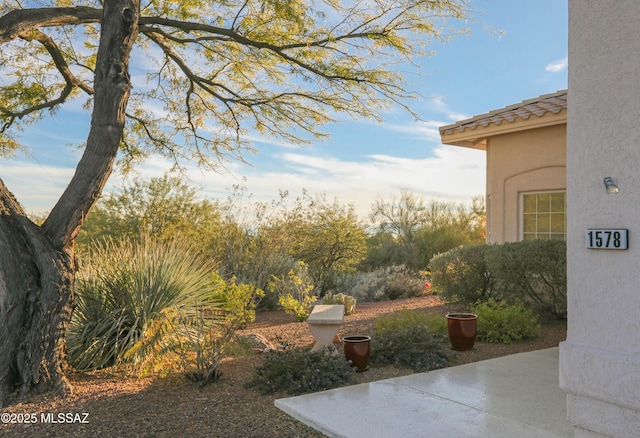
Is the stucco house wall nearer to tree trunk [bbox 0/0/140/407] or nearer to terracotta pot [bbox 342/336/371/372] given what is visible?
terracotta pot [bbox 342/336/371/372]

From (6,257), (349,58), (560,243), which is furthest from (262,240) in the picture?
(6,257)

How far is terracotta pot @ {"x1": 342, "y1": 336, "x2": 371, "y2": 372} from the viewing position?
239 inches

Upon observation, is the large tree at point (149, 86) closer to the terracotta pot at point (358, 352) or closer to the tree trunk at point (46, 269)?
the tree trunk at point (46, 269)

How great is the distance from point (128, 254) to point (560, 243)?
6.92 meters

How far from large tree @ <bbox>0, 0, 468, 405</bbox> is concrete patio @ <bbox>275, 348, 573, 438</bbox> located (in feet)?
10.1

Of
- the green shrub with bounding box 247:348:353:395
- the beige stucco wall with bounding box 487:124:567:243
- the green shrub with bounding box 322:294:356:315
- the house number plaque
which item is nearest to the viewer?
the house number plaque

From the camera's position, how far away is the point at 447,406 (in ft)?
16.0

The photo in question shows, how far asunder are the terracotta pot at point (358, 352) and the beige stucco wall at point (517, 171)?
6335mm

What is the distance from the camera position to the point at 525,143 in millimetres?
11125

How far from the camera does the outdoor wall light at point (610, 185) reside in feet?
12.0

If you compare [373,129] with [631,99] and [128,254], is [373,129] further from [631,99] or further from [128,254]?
[631,99]
